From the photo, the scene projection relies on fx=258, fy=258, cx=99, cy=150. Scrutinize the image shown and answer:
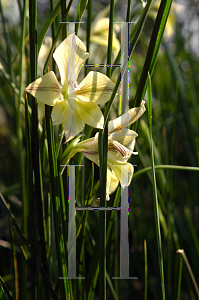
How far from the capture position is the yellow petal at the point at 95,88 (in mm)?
229

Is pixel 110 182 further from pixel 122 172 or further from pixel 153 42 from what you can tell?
→ pixel 153 42

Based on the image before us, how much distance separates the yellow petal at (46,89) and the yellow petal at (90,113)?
22 mm

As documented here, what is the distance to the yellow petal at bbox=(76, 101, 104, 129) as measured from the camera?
222 millimetres

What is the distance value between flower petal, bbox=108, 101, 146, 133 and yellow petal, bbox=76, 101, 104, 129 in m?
0.02

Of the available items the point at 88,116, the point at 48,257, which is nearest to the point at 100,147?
the point at 88,116

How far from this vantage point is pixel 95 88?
0.77ft


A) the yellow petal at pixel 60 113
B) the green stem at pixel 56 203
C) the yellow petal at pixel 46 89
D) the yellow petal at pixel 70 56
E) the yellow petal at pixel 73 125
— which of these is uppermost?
the yellow petal at pixel 70 56

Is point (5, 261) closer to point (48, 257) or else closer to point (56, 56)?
point (48, 257)

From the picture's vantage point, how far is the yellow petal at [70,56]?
0.73 ft

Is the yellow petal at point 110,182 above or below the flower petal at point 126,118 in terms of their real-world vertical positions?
below

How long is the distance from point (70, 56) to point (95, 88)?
4cm

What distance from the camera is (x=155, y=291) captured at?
638 mm

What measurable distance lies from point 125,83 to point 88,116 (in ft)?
0.17

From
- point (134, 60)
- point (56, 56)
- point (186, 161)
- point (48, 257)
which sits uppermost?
point (134, 60)
